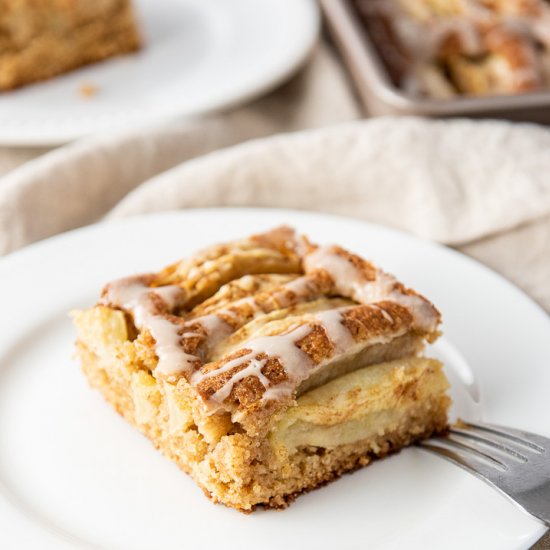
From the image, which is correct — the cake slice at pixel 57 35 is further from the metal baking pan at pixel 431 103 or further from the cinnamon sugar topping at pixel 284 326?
the cinnamon sugar topping at pixel 284 326

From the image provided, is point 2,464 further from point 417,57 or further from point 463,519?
point 417,57

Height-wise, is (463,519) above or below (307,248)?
below

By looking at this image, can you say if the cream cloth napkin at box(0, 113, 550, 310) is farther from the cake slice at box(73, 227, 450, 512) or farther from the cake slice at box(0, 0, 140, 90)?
the cake slice at box(0, 0, 140, 90)

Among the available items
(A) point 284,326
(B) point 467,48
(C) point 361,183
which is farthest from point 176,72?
(A) point 284,326

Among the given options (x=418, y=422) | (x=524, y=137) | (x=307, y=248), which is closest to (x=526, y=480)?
(x=418, y=422)

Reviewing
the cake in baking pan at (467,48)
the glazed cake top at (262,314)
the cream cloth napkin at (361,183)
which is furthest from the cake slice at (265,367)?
the cake in baking pan at (467,48)

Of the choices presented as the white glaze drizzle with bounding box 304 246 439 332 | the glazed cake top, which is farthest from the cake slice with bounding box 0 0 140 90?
the white glaze drizzle with bounding box 304 246 439 332

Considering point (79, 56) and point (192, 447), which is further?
point (79, 56)

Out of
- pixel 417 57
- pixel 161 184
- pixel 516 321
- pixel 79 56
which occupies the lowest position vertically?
pixel 516 321

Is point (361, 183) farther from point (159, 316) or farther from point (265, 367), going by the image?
point (265, 367)
